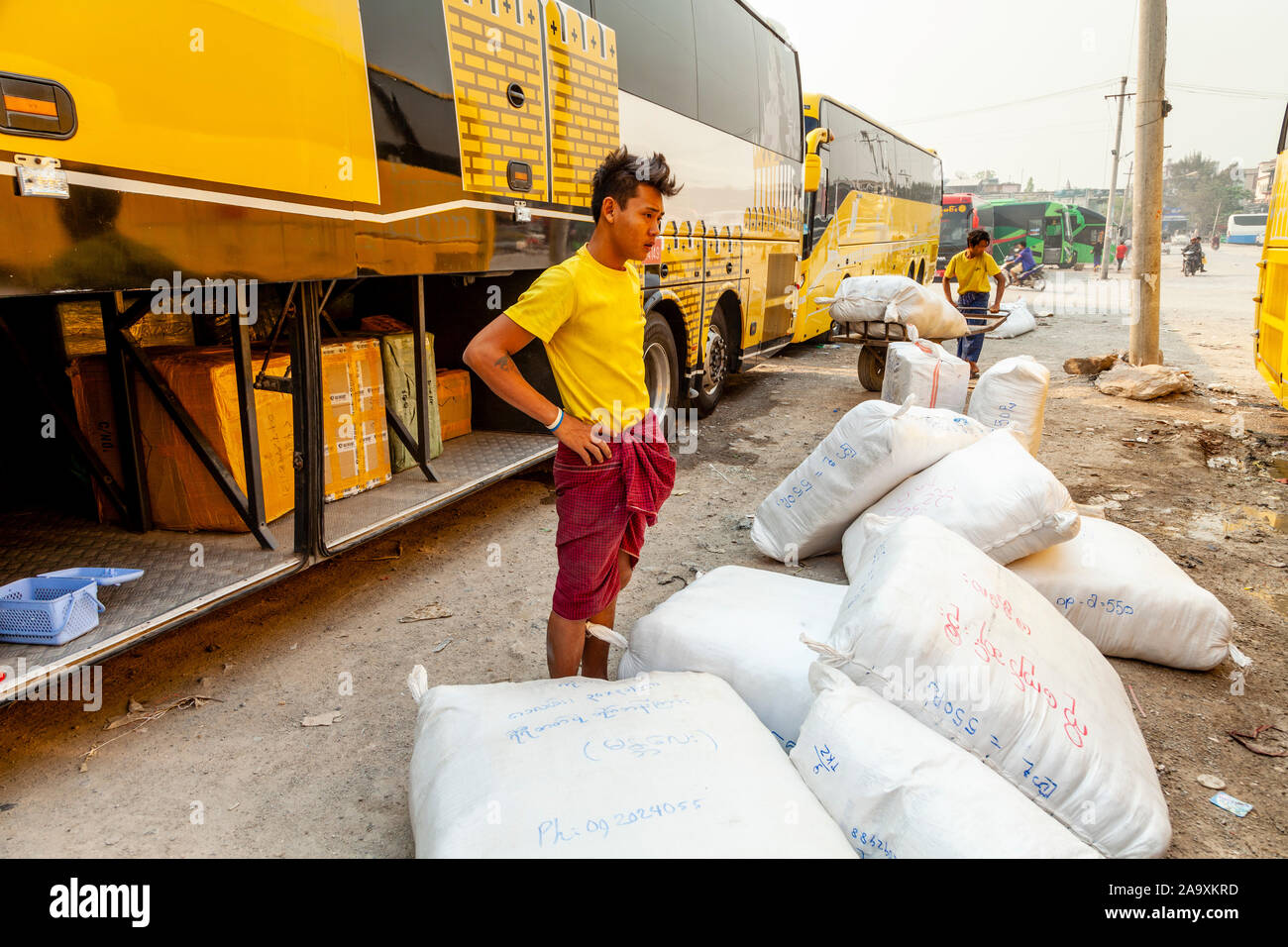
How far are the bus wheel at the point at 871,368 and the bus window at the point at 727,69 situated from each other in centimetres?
239

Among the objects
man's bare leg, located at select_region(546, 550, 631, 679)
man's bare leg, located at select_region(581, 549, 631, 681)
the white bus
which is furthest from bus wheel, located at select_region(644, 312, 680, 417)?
the white bus

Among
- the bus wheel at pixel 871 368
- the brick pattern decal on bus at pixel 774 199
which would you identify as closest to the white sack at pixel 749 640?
the brick pattern decal on bus at pixel 774 199

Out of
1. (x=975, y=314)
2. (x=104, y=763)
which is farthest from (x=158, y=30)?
(x=975, y=314)

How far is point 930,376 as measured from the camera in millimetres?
5688

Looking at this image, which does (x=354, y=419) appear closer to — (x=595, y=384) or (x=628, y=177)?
(x=595, y=384)

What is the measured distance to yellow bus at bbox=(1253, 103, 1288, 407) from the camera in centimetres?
611

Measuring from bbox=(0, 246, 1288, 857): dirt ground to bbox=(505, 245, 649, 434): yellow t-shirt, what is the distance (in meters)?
1.19

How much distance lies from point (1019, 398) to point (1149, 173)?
19.8ft

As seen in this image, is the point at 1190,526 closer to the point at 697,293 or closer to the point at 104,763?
the point at 697,293

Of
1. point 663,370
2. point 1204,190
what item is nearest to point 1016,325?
point 663,370

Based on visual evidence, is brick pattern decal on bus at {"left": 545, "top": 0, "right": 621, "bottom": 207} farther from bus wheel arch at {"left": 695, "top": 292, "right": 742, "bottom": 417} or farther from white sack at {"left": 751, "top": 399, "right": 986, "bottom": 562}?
bus wheel arch at {"left": 695, "top": 292, "right": 742, "bottom": 417}

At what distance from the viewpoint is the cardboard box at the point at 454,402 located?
4500 mm

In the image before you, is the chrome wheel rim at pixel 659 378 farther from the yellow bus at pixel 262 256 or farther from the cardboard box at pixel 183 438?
the cardboard box at pixel 183 438

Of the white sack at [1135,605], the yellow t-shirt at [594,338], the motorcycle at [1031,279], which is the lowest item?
the white sack at [1135,605]
